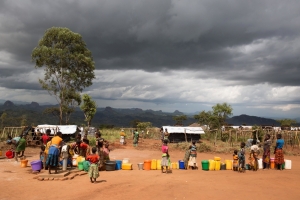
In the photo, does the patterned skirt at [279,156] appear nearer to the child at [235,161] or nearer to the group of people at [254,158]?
the group of people at [254,158]

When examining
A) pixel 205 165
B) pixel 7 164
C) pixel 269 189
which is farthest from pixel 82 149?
pixel 269 189

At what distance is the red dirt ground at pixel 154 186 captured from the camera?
780 cm

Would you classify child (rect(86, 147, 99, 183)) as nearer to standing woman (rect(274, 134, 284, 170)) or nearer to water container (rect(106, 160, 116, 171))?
water container (rect(106, 160, 116, 171))

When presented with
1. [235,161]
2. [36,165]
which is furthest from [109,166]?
[235,161]

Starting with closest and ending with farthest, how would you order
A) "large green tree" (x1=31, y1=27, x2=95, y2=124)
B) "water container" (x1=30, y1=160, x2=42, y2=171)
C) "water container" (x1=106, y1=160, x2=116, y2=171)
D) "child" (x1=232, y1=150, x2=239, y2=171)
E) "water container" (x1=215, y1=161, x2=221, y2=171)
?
"water container" (x1=30, y1=160, x2=42, y2=171) → "water container" (x1=106, y1=160, x2=116, y2=171) → "child" (x1=232, y1=150, x2=239, y2=171) → "water container" (x1=215, y1=161, x2=221, y2=171) → "large green tree" (x1=31, y1=27, x2=95, y2=124)

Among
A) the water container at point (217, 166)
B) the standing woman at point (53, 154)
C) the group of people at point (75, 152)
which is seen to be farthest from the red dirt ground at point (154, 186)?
the water container at point (217, 166)

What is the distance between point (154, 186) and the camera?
872cm

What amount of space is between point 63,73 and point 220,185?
82.6ft

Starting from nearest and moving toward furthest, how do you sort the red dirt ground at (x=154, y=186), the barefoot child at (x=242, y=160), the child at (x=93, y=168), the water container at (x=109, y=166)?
1. the red dirt ground at (x=154, y=186)
2. the child at (x=93, y=168)
3. the water container at (x=109, y=166)
4. the barefoot child at (x=242, y=160)

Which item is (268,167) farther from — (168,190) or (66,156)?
(66,156)

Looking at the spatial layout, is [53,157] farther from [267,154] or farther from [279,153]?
[279,153]

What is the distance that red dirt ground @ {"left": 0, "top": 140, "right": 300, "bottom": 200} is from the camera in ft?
25.6

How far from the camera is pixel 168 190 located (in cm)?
827

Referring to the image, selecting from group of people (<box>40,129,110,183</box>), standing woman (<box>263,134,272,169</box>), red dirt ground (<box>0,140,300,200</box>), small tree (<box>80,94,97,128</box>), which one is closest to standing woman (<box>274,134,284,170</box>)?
standing woman (<box>263,134,272,169</box>)
